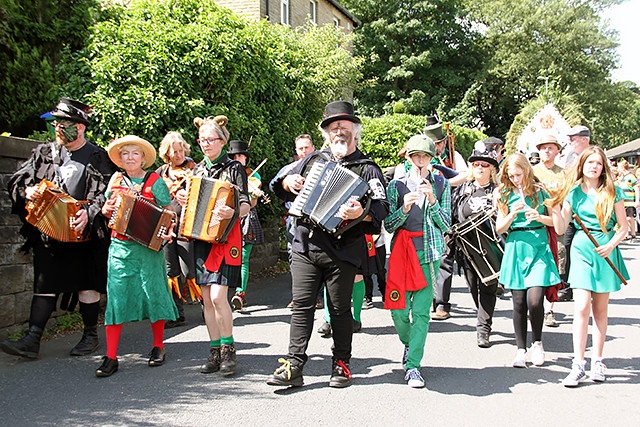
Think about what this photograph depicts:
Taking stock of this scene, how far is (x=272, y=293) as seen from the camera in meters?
9.08

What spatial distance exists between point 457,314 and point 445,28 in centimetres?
3859

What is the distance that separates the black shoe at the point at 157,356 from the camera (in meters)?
5.32

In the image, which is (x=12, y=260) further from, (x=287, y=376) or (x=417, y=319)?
(x=417, y=319)

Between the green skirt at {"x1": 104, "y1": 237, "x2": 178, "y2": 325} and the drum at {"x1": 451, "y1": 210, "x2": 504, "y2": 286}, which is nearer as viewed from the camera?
the green skirt at {"x1": 104, "y1": 237, "x2": 178, "y2": 325}

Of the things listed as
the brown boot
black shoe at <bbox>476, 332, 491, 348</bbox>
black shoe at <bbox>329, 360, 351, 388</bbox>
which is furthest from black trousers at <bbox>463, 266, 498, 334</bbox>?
the brown boot

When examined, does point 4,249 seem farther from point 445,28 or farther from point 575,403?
point 445,28

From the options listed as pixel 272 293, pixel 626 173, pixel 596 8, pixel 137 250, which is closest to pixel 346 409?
pixel 137 250

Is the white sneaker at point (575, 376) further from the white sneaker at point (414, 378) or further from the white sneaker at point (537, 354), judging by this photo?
the white sneaker at point (414, 378)

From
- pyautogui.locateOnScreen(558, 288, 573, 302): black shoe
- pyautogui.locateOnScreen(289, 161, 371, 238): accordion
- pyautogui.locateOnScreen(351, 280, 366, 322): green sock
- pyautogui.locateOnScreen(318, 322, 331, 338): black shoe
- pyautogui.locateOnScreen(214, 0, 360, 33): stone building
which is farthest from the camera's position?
pyautogui.locateOnScreen(214, 0, 360, 33): stone building

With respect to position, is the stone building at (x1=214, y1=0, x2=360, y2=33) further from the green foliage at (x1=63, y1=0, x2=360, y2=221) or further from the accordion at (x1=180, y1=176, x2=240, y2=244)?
the accordion at (x1=180, y1=176, x2=240, y2=244)

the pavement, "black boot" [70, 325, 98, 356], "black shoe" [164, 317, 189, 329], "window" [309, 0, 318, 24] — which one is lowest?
the pavement

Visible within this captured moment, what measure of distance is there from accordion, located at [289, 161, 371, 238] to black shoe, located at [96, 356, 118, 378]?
2020 mm

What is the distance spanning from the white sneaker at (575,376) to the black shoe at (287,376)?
2.07 metres

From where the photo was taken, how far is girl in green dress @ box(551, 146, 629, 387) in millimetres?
4852
